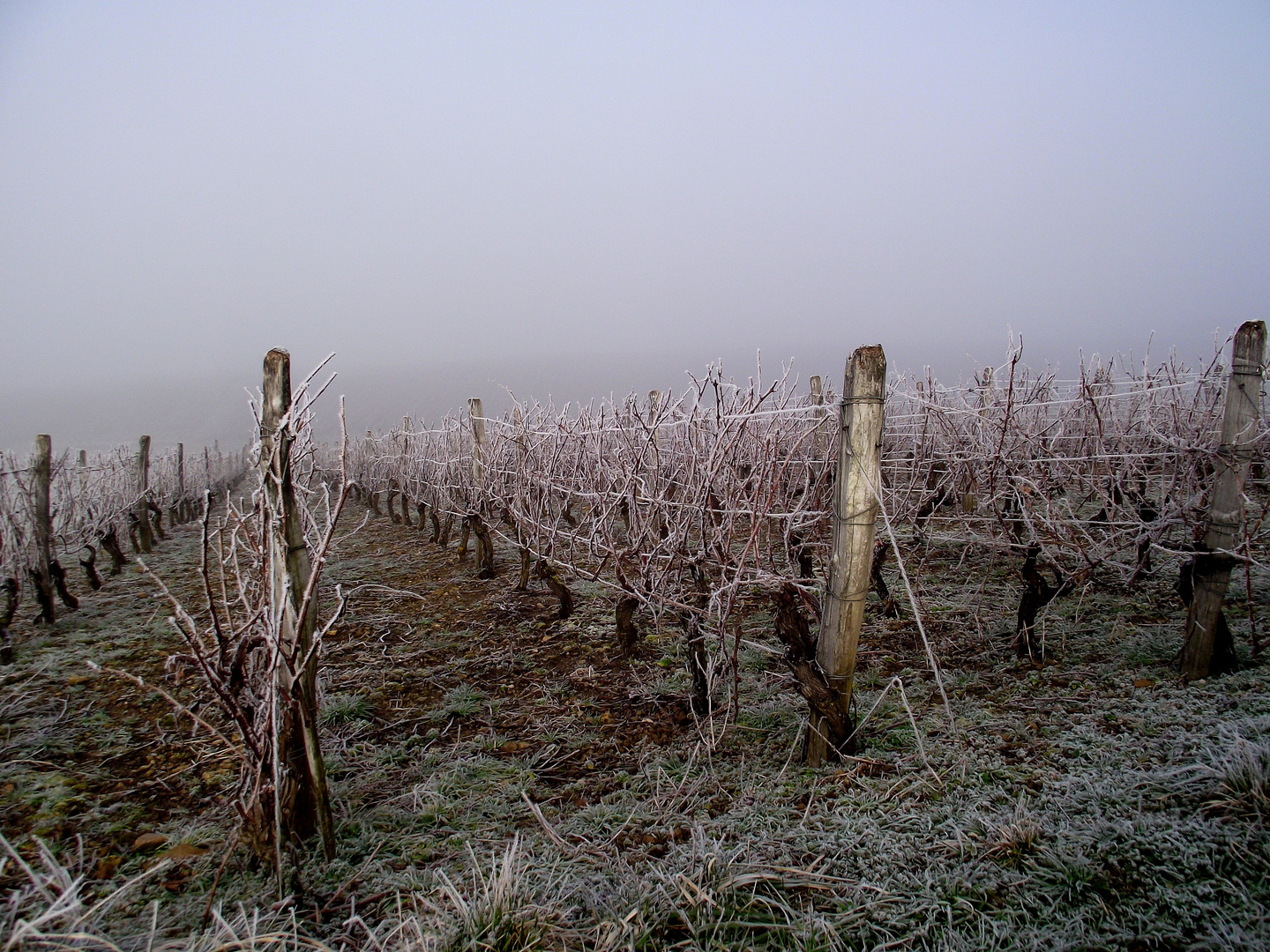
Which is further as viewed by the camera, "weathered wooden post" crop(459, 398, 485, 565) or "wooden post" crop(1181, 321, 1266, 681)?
"weathered wooden post" crop(459, 398, 485, 565)

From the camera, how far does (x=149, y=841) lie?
7.35 ft

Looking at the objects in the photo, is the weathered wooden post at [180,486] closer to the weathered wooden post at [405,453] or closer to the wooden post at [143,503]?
the wooden post at [143,503]

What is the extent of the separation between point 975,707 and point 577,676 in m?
2.32

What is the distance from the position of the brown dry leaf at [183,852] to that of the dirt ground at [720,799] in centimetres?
2

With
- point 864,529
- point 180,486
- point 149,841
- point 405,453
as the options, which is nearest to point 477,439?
point 405,453

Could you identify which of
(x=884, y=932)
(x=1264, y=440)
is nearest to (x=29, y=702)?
(x=884, y=932)

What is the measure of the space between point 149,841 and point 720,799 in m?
2.19

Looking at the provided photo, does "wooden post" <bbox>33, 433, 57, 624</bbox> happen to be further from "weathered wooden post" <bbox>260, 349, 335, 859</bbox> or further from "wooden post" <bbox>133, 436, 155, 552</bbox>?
"weathered wooden post" <bbox>260, 349, 335, 859</bbox>

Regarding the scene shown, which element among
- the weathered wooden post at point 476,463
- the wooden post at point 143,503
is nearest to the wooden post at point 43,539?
the wooden post at point 143,503

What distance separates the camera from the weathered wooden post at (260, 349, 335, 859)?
188cm

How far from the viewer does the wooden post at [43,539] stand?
526 cm

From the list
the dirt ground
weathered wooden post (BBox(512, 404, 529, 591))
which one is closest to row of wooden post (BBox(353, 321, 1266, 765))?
the dirt ground

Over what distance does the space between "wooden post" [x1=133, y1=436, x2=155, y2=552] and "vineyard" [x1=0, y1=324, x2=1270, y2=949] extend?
4.93m

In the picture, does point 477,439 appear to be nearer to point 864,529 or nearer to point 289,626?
point 289,626
